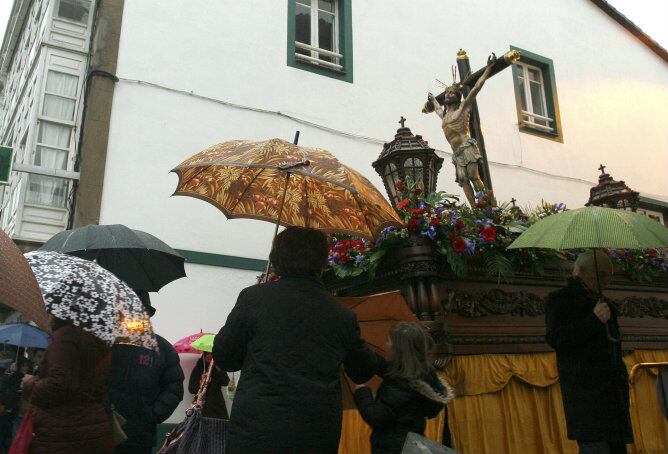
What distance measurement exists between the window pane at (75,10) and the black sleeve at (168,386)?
742 cm

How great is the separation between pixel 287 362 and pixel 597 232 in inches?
85.8

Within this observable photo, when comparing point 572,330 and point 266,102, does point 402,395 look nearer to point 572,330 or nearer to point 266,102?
point 572,330

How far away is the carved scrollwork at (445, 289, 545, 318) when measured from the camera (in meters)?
5.19

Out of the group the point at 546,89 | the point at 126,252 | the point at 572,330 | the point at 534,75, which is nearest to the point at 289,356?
the point at 572,330

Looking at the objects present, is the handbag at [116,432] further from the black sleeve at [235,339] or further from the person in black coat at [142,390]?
the black sleeve at [235,339]

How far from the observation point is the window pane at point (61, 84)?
9125 mm

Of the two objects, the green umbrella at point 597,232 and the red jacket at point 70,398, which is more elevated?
the green umbrella at point 597,232

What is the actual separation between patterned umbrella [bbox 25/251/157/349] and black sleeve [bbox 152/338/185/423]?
1077 mm

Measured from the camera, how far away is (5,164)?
735 centimetres

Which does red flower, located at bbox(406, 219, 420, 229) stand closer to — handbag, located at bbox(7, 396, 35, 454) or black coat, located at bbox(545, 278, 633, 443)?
black coat, located at bbox(545, 278, 633, 443)

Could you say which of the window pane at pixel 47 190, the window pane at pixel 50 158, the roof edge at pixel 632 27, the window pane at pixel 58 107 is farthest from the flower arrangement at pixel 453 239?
the roof edge at pixel 632 27

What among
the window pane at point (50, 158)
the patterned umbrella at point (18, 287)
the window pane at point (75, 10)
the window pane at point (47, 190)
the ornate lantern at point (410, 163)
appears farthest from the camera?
the window pane at point (75, 10)

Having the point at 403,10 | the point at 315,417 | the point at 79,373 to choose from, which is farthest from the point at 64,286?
the point at 403,10

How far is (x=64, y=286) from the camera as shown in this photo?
3.11 metres
